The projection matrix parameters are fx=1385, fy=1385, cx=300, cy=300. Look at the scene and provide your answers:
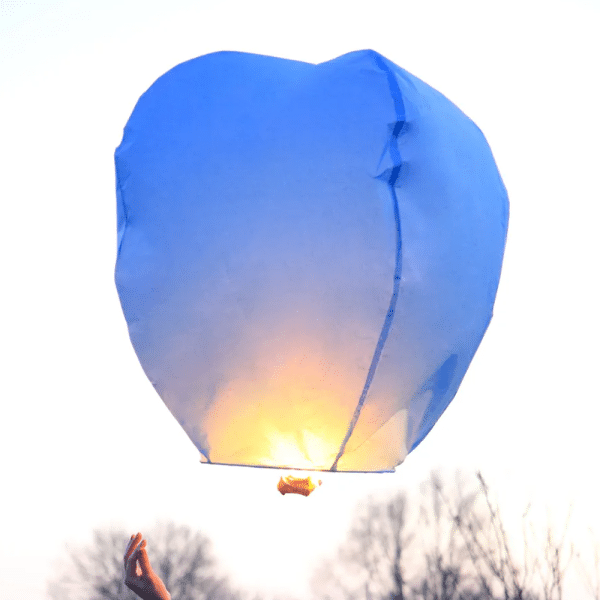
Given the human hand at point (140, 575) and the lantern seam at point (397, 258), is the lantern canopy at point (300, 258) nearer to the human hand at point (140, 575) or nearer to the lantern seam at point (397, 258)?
the lantern seam at point (397, 258)

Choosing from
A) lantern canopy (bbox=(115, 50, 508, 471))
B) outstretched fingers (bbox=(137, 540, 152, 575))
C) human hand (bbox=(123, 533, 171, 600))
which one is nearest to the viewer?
human hand (bbox=(123, 533, 171, 600))

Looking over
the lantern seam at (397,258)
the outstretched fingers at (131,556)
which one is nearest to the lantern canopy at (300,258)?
the lantern seam at (397,258)

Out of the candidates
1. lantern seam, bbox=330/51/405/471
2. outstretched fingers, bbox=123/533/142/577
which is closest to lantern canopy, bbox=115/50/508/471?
lantern seam, bbox=330/51/405/471

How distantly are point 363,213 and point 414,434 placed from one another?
1.16 meters

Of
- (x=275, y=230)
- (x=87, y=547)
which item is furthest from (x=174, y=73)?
(x=87, y=547)

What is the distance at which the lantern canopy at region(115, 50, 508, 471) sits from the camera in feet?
18.6

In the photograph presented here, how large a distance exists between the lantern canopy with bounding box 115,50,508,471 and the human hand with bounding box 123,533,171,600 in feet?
2.78

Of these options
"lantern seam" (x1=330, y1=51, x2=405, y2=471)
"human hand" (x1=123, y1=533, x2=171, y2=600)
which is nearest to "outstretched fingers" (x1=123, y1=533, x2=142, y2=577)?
"human hand" (x1=123, y1=533, x2=171, y2=600)

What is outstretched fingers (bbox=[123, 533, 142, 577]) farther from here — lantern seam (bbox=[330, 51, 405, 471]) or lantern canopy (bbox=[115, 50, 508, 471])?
lantern seam (bbox=[330, 51, 405, 471])

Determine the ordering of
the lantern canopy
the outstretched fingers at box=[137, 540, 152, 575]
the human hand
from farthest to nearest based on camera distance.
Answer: the lantern canopy < the outstretched fingers at box=[137, 540, 152, 575] < the human hand

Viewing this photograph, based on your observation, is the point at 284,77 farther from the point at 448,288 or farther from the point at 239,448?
the point at 239,448

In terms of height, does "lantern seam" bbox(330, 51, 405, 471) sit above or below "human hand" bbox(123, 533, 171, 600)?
above

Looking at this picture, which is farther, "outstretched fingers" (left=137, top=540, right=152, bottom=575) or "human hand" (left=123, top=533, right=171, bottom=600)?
"outstretched fingers" (left=137, top=540, right=152, bottom=575)

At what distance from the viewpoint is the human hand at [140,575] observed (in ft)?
16.4
